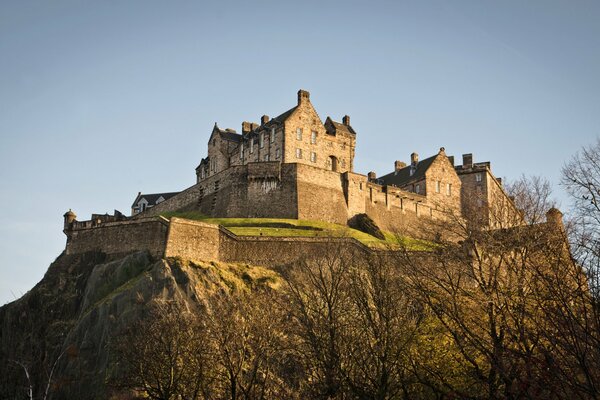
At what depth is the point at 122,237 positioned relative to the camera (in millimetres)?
55844

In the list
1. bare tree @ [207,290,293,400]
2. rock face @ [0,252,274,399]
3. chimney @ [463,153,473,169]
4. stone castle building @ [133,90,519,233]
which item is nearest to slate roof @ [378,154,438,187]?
stone castle building @ [133,90,519,233]

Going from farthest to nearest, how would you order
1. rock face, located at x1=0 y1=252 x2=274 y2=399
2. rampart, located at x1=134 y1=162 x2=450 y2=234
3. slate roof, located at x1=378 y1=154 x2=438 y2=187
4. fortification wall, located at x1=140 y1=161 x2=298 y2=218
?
slate roof, located at x1=378 y1=154 x2=438 y2=187 < rampart, located at x1=134 y1=162 x2=450 y2=234 < fortification wall, located at x1=140 y1=161 x2=298 y2=218 < rock face, located at x1=0 y1=252 x2=274 y2=399

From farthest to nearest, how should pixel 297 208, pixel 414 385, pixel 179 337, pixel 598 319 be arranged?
1. pixel 297 208
2. pixel 179 337
3. pixel 414 385
4. pixel 598 319

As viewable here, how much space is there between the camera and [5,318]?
54656 mm

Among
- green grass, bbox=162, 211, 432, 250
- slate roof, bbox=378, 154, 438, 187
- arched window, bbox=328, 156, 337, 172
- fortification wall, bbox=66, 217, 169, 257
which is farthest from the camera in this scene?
slate roof, bbox=378, 154, 438, 187

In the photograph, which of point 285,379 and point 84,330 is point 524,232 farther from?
point 84,330

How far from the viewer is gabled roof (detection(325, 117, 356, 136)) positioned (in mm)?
74938

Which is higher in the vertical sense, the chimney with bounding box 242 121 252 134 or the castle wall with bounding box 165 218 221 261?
the chimney with bounding box 242 121 252 134

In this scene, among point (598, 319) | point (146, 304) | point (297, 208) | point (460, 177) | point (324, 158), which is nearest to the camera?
point (598, 319)

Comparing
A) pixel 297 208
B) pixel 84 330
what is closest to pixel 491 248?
pixel 84 330

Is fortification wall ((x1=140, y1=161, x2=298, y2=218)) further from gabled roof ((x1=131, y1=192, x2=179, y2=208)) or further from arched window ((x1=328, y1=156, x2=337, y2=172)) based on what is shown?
gabled roof ((x1=131, y1=192, x2=179, y2=208))

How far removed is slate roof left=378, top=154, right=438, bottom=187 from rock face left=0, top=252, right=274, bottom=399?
3218 centimetres

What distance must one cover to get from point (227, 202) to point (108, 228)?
1194cm

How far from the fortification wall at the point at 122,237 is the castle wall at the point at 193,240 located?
28.8 inches
